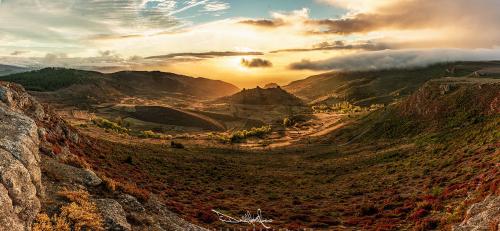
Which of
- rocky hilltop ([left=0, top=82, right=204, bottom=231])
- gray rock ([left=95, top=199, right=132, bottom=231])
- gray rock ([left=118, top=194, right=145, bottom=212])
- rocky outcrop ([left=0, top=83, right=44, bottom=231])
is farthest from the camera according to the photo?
gray rock ([left=118, top=194, right=145, bottom=212])

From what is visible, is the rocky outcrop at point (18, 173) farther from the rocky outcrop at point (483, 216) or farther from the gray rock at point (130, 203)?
the rocky outcrop at point (483, 216)

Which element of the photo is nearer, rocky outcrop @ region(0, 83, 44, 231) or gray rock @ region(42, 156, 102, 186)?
rocky outcrop @ region(0, 83, 44, 231)

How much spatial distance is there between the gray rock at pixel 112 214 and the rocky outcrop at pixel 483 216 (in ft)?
77.9

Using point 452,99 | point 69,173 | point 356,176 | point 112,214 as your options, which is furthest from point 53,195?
point 452,99

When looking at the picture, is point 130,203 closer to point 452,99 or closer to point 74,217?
point 74,217

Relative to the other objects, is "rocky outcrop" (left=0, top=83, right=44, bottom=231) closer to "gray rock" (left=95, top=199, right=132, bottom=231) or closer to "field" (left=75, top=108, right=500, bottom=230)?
"gray rock" (left=95, top=199, right=132, bottom=231)

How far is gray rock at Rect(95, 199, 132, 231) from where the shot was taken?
74.5 ft

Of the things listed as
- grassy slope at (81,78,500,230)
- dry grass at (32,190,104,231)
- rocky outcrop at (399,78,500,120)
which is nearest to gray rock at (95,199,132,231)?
dry grass at (32,190,104,231)

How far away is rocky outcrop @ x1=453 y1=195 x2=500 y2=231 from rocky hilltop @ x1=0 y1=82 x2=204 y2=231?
21309mm

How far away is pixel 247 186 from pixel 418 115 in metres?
67.0

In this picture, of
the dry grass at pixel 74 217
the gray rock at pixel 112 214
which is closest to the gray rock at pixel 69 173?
the gray rock at pixel 112 214

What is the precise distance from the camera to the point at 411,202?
4434cm

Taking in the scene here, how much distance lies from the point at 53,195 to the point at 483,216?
29.9 m

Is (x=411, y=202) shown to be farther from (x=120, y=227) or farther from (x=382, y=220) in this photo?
(x=120, y=227)
